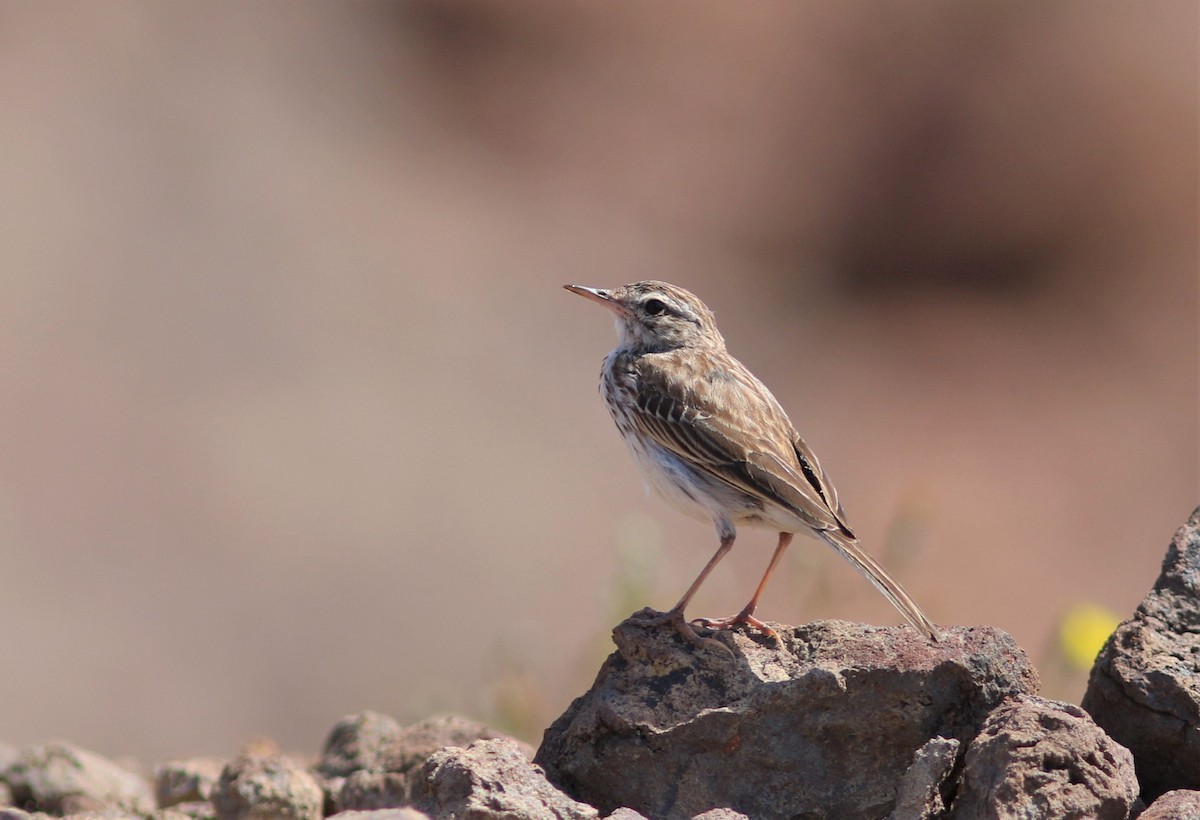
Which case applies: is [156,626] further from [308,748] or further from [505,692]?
[505,692]

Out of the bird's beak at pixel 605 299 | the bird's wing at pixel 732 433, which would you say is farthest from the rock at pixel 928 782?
the bird's beak at pixel 605 299

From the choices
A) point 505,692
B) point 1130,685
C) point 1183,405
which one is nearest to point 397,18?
point 1183,405

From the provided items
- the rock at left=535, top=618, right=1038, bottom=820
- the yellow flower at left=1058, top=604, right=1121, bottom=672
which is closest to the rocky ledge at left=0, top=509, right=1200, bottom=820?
the rock at left=535, top=618, right=1038, bottom=820

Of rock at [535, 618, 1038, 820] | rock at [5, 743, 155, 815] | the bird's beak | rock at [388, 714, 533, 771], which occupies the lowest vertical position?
rock at [5, 743, 155, 815]

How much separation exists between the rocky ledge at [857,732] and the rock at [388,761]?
0.59m

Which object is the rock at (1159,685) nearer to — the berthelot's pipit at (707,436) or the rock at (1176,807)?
the rock at (1176,807)

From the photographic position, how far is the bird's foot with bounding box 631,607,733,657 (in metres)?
5.29

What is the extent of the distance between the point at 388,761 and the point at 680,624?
1487 mm

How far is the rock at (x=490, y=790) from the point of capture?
4.19 m

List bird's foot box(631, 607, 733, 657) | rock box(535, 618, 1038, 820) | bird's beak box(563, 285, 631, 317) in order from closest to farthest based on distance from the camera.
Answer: rock box(535, 618, 1038, 820), bird's foot box(631, 607, 733, 657), bird's beak box(563, 285, 631, 317)

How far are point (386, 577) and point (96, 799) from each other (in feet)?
32.4

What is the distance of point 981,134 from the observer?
76.8 feet

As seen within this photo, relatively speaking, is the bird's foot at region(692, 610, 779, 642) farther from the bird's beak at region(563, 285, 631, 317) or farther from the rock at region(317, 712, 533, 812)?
the bird's beak at region(563, 285, 631, 317)

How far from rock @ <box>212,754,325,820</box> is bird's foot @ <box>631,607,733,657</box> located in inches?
60.7
